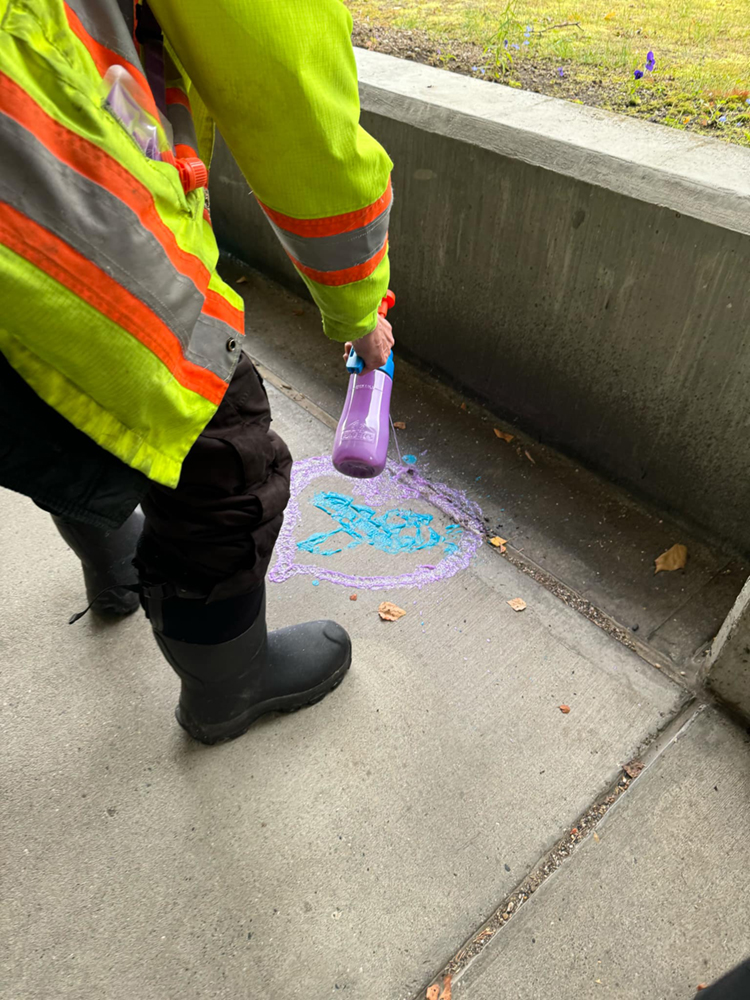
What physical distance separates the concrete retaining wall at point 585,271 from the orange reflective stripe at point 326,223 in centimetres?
119

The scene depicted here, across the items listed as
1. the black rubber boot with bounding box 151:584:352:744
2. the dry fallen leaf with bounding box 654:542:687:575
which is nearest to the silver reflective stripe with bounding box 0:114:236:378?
the black rubber boot with bounding box 151:584:352:744

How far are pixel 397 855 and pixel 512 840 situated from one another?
270 millimetres

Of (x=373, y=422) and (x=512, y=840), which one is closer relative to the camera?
(x=512, y=840)

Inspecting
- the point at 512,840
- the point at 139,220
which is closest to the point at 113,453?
the point at 139,220

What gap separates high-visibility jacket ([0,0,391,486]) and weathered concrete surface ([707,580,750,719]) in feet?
4.16

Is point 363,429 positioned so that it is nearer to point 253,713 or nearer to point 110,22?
point 253,713

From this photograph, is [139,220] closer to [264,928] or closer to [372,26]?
[264,928]

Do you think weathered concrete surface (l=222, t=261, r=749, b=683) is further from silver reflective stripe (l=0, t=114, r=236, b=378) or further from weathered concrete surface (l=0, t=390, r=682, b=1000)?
silver reflective stripe (l=0, t=114, r=236, b=378)

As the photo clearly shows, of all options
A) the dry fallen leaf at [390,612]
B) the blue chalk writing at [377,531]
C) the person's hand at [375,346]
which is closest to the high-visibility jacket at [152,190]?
the person's hand at [375,346]

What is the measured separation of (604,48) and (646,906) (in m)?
3.38

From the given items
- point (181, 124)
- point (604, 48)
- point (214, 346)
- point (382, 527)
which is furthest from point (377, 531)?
point (604, 48)

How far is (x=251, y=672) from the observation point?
1.69 m

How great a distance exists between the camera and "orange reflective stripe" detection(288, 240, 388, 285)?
44.8 inches

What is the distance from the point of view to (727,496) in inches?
83.7
